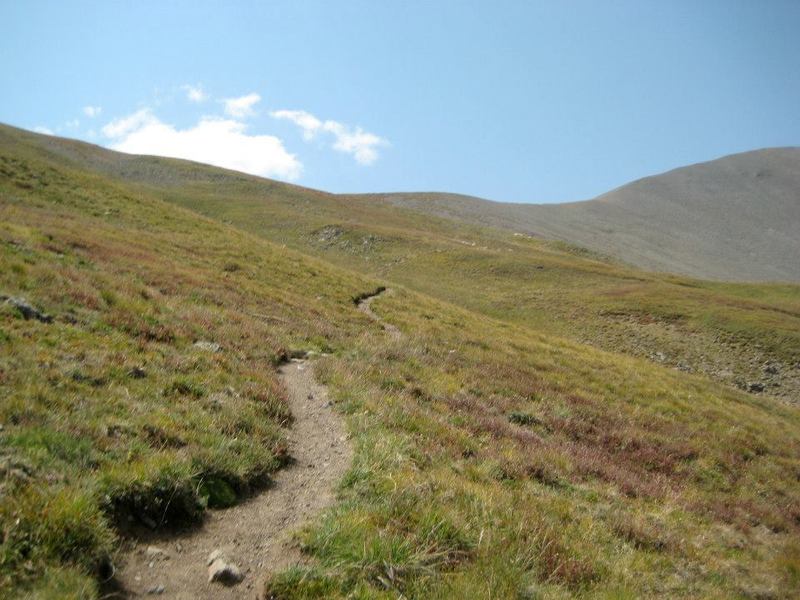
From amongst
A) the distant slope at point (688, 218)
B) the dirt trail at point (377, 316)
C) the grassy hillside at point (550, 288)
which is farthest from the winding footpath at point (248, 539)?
the distant slope at point (688, 218)

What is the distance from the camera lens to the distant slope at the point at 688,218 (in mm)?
112438

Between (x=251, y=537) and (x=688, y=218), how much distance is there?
164742 millimetres

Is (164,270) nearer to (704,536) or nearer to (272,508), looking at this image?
(272,508)

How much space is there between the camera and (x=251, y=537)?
21.6 feet

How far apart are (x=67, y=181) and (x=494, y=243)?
54.1 meters

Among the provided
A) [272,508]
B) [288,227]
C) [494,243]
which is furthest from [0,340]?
[494,243]

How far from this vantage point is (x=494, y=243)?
79.6 metres

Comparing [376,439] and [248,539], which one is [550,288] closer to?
[376,439]

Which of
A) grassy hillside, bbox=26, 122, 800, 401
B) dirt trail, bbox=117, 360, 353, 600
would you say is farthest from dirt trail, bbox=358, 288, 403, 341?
grassy hillside, bbox=26, 122, 800, 401

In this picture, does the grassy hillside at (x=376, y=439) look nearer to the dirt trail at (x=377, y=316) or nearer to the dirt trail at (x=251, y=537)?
the dirt trail at (x=251, y=537)

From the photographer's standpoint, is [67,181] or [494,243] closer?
[67,181]

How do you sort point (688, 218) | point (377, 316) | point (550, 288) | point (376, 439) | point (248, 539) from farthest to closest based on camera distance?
point (688, 218) → point (550, 288) → point (377, 316) → point (376, 439) → point (248, 539)

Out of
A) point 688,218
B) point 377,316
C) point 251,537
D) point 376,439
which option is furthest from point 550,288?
point 688,218

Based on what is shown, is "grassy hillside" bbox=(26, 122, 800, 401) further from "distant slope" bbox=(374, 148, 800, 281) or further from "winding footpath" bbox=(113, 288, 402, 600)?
"winding footpath" bbox=(113, 288, 402, 600)
